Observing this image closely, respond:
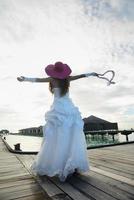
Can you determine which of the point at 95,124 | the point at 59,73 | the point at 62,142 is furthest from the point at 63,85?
the point at 95,124

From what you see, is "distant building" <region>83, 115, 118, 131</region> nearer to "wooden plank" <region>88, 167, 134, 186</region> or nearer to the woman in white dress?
"wooden plank" <region>88, 167, 134, 186</region>

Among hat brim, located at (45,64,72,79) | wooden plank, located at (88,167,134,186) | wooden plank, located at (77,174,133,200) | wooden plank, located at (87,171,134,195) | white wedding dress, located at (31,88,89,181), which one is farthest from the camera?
hat brim, located at (45,64,72,79)

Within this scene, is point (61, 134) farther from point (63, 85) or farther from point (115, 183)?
point (115, 183)

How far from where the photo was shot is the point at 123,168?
4.30m

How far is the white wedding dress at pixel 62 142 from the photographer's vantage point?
3607 mm

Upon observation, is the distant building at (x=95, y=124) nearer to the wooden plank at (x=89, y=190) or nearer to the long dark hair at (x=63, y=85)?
the long dark hair at (x=63, y=85)

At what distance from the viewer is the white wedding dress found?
361 centimetres

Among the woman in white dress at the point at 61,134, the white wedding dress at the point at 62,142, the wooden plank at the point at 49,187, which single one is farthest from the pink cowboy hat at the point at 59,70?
the wooden plank at the point at 49,187

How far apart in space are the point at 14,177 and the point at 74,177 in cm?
104

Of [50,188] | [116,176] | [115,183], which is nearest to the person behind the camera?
[50,188]

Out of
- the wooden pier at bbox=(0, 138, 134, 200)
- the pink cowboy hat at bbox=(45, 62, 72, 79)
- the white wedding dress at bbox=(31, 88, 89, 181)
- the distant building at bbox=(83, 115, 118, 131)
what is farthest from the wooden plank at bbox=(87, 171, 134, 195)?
the distant building at bbox=(83, 115, 118, 131)

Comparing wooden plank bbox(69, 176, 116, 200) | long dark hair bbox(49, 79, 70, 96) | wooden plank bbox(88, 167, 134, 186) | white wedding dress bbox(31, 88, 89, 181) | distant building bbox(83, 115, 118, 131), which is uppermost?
distant building bbox(83, 115, 118, 131)

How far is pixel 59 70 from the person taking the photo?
4.09m

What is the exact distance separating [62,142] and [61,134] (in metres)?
0.13
